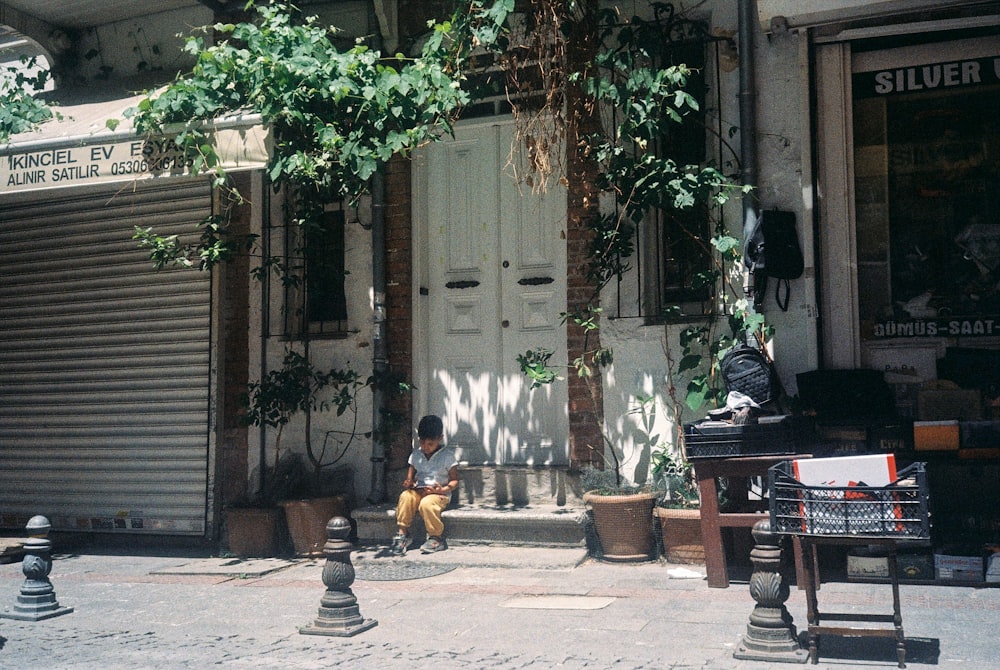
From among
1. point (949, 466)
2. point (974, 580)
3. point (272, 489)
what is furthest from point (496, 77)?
point (974, 580)

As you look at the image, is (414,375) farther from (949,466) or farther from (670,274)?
(949,466)

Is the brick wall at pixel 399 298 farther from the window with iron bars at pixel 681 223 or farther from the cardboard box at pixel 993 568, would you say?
the cardboard box at pixel 993 568

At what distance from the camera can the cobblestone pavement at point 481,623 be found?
514cm

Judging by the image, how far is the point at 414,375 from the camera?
8.96m

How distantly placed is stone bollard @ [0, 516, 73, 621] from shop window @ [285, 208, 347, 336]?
331 cm

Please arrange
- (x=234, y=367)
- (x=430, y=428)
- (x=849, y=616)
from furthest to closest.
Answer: (x=234, y=367)
(x=430, y=428)
(x=849, y=616)

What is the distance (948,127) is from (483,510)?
4.78m

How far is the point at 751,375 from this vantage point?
6.86 metres

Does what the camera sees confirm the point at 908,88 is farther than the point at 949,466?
Yes

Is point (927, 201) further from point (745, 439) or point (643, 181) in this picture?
point (745, 439)

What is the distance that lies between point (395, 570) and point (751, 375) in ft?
10.3

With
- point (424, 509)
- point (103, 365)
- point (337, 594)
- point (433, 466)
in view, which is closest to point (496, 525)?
point (424, 509)

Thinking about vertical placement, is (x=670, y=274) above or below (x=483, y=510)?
above

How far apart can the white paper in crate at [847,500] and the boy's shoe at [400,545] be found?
13.8 ft
